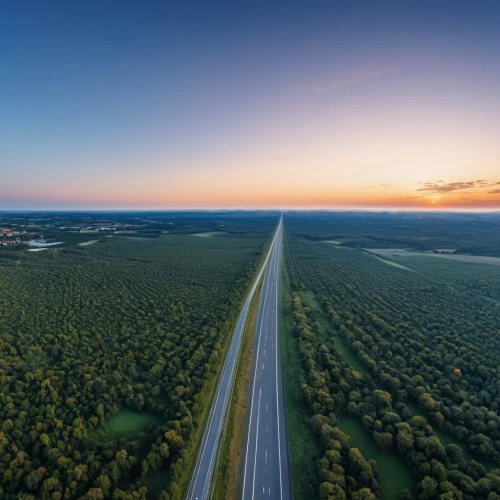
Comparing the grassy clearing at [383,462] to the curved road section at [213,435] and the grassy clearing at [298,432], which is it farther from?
the curved road section at [213,435]

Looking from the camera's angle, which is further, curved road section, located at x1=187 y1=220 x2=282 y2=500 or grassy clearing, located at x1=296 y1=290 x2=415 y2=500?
grassy clearing, located at x1=296 y1=290 x2=415 y2=500

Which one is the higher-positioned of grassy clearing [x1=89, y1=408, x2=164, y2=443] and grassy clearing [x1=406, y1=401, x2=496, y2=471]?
grassy clearing [x1=89, y1=408, x2=164, y2=443]

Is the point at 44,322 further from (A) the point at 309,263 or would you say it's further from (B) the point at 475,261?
(B) the point at 475,261

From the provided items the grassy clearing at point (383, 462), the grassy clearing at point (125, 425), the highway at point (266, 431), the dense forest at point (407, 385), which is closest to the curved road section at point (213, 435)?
the highway at point (266, 431)

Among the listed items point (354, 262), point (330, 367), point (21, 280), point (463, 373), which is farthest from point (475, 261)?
point (21, 280)

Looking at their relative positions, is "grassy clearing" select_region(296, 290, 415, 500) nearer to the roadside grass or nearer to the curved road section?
the curved road section

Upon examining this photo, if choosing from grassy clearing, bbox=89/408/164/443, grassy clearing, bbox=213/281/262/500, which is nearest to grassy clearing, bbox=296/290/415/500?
grassy clearing, bbox=213/281/262/500
